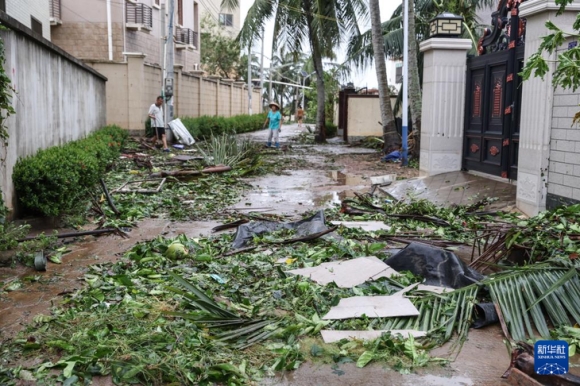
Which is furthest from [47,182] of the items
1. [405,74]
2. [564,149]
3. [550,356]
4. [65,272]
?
[405,74]

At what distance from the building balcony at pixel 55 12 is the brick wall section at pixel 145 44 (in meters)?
3.16

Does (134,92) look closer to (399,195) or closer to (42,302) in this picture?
(399,195)

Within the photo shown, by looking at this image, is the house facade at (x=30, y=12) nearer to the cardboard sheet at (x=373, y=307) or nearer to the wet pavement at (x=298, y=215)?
→ the wet pavement at (x=298, y=215)

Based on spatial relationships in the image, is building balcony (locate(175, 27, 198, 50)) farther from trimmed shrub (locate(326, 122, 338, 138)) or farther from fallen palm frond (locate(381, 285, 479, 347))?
fallen palm frond (locate(381, 285, 479, 347))

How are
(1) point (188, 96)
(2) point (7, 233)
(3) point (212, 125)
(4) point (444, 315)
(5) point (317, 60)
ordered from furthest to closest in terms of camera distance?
(1) point (188, 96) → (3) point (212, 125) → (5) point (317, 60) → (2) point (7, 233) → (4) point (444, 315)

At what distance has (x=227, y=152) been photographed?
625 inches

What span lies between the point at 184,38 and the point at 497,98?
3025cm

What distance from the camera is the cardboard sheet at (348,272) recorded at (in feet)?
19.5

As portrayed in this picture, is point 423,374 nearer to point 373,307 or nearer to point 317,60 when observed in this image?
point 373,307

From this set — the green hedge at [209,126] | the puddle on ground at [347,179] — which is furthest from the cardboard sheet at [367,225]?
the green hedge at [209,126]

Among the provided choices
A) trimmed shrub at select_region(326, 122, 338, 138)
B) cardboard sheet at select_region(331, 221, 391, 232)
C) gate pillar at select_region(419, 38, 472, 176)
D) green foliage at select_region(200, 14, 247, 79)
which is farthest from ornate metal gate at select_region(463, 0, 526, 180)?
green foliage at select_region(200, 14, 247, 79)

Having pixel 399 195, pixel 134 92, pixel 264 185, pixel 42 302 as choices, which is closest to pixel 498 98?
pixel 399 195

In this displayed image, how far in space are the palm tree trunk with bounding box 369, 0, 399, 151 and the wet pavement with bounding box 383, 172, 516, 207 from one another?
26.1 ft

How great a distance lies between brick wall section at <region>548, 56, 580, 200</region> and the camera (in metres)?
8.19
